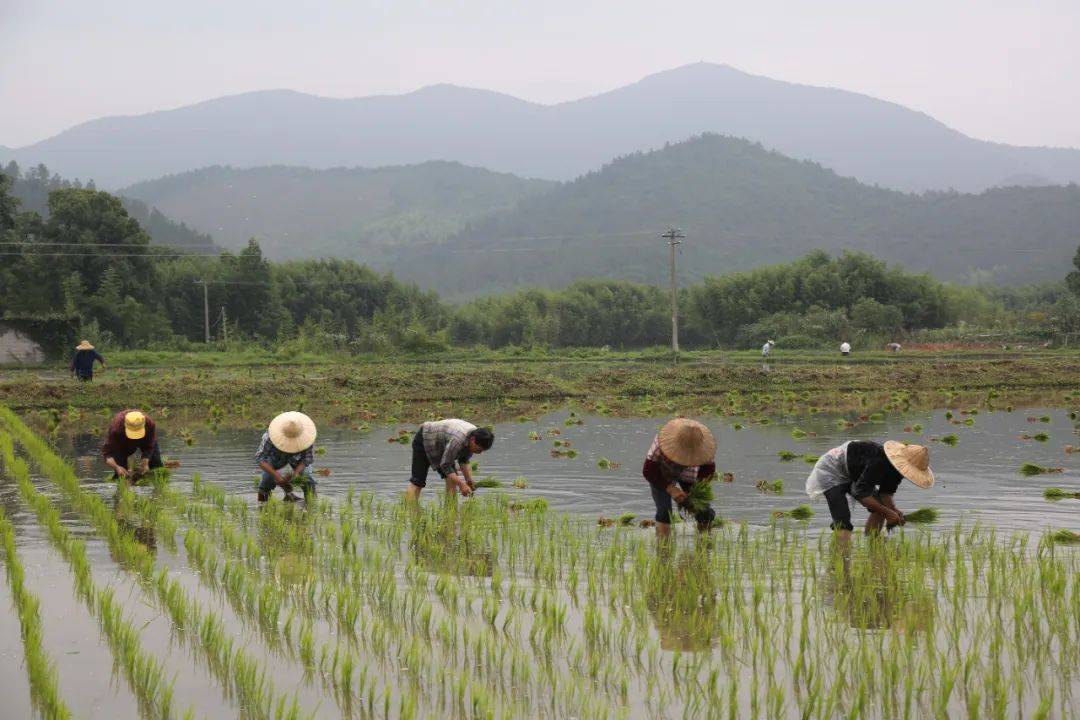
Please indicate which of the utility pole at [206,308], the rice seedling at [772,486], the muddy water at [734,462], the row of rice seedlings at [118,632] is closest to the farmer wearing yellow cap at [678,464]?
the muddy water at [734,462]

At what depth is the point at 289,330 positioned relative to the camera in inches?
2655

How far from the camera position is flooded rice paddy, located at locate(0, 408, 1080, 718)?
5406 mm

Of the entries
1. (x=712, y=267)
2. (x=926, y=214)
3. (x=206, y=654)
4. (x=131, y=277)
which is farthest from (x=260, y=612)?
(x=926, y=214)

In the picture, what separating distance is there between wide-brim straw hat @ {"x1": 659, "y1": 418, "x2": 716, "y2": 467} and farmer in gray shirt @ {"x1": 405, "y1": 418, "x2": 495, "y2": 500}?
72.1 inches

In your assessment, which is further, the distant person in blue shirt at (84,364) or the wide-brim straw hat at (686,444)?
the distant person in blue shirt at (84,364)

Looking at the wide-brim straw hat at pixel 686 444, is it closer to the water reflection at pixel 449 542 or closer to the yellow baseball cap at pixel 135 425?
the water reflection at pixel 449 542

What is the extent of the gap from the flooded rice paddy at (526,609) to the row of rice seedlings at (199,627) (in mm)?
20

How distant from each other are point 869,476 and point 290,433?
5.28 metres

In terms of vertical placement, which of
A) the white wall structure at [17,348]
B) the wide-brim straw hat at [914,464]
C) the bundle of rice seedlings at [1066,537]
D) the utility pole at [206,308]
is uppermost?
the utility pole at [206,308]

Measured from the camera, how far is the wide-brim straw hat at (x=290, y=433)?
1084cm

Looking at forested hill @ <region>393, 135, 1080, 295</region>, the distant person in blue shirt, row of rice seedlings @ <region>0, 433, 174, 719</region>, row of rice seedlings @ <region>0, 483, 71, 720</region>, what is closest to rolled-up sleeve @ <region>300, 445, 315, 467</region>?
row of rice seedlings @ <region>0, 433, 174, 719</region>

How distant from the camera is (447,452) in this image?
33.5ft

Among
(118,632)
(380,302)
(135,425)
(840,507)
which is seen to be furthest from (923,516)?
(380,302)

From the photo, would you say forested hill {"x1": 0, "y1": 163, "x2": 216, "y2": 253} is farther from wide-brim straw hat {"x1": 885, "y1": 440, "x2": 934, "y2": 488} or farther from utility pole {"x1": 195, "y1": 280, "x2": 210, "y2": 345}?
wide-brim straw hat {"x1": 885, "y1": 440, "x2": 934, "y2": 488}
